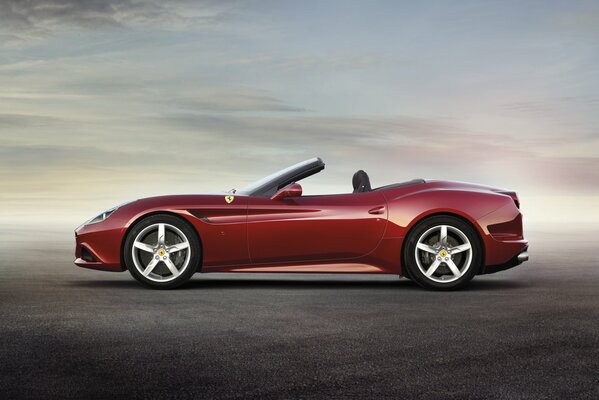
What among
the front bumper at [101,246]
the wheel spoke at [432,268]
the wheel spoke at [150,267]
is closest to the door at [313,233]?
the wheel spoke at [432,268]

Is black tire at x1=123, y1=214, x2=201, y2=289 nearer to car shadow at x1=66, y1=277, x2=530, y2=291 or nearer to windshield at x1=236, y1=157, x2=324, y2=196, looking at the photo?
car shadow at x1=66, y1=277, x2=530, y2=291

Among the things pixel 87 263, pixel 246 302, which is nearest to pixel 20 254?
pixel 87 263

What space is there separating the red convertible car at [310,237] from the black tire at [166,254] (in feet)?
0.04

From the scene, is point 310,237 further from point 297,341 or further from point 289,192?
point 297,341

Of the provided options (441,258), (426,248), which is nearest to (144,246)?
(426,248)

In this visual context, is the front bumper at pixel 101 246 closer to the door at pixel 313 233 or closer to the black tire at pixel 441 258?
the door at pixel 313 233

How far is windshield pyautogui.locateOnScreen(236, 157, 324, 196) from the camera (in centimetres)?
895

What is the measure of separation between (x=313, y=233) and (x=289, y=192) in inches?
20.1

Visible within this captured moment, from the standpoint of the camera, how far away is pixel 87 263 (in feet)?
29.1

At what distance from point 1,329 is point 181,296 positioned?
92.2 inches

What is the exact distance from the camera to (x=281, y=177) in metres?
9.10

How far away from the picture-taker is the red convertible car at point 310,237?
8.59 m

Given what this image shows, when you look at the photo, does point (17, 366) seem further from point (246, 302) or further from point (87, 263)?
point (87, 263)

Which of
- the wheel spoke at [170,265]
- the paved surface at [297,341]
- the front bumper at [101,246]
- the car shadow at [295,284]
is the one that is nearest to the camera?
the paved surface at [297,341]
